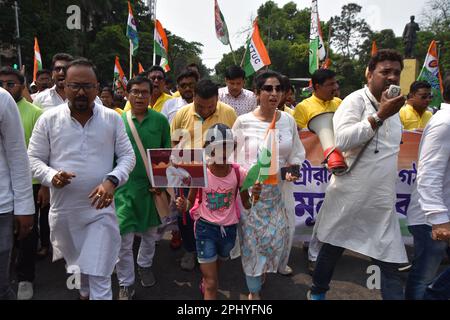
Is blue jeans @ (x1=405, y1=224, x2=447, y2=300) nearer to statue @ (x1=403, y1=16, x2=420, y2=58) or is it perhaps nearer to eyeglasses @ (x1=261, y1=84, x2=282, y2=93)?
eyeglasses @ (x1=261, y1=84, x2=282, y2=93)

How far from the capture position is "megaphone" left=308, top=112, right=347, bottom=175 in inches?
98.6

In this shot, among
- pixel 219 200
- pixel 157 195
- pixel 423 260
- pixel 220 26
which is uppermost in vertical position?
pixel 220 26

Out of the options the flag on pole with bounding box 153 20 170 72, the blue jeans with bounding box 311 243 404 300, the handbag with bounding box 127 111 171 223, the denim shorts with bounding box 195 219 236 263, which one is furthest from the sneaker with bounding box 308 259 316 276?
the flag on pole with bounding box 153 20 170 72

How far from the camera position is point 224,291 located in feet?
11.0

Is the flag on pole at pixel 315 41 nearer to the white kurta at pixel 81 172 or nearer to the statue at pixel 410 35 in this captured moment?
the white kurta at pixel 81 172

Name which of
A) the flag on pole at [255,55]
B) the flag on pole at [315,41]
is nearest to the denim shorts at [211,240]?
the flag on pole at [255,55]

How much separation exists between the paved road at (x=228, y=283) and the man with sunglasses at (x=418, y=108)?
5.73 ft

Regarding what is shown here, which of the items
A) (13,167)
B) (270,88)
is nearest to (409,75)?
(270,88)

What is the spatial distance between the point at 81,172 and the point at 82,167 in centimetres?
3

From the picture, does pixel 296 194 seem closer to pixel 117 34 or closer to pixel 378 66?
pixel 378 66

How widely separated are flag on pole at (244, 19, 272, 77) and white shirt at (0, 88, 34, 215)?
450cm

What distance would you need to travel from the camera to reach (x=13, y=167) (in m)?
2.13

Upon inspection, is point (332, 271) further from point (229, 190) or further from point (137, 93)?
point (137, 93)
